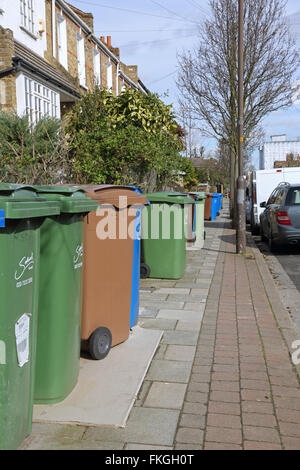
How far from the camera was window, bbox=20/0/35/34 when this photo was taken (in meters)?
14.9

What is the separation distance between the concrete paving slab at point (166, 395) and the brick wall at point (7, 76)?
10306mm

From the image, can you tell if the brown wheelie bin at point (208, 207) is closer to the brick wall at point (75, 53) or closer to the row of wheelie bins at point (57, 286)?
the brick wall at point (75, 53)

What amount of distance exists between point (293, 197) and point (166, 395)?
846cm

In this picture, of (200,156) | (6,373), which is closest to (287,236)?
(6,373)

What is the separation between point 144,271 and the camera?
8023mm

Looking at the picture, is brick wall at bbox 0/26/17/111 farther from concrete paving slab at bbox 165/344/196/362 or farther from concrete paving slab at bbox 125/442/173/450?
concrete paving slab at bbox 125/442/173/450

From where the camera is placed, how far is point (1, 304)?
2.45 meters

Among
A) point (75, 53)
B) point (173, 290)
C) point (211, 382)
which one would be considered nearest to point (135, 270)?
point (211, 382)

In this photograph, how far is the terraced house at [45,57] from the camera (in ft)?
41.0

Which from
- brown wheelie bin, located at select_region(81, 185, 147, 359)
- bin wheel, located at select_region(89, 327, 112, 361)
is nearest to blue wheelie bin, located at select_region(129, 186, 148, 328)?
brown wheelie bin, located at select_region(81, 185, 147, 359)

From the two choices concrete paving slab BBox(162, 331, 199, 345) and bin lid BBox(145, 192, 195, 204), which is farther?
bin lid BBox(145, 192, 195, 204)

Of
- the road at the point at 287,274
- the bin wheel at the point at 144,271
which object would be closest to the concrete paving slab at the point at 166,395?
the road at the point at 287,274
